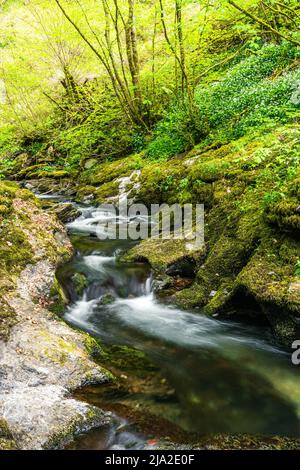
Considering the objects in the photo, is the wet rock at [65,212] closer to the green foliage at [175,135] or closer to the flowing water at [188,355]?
the flowing water at [188,355]

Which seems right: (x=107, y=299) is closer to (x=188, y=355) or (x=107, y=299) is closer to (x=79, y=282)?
(x=79, y=282)

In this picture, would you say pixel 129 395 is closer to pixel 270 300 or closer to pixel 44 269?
pixel 270 300

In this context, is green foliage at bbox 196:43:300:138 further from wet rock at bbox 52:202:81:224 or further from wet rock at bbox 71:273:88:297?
wet rock at bbox 71:273:88:297

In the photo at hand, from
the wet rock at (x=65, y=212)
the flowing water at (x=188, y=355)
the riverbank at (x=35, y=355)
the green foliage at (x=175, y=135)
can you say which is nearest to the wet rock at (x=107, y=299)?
the flowing water at (x=188, y=355)

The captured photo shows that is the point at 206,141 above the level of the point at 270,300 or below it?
above

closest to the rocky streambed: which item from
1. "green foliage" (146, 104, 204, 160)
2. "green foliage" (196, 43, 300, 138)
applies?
"green foliage" (196, 43, 300, 138)

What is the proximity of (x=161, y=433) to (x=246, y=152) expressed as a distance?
544 cm

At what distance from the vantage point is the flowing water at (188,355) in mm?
3268

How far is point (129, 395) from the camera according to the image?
138 inches

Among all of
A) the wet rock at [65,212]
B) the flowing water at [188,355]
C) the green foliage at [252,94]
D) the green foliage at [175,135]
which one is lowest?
the flowing water at [188,355]

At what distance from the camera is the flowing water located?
327cm

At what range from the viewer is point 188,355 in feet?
14.6

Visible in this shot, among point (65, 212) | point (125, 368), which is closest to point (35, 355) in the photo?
point (125, 368)

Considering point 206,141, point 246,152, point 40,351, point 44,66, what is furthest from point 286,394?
point 44,66
